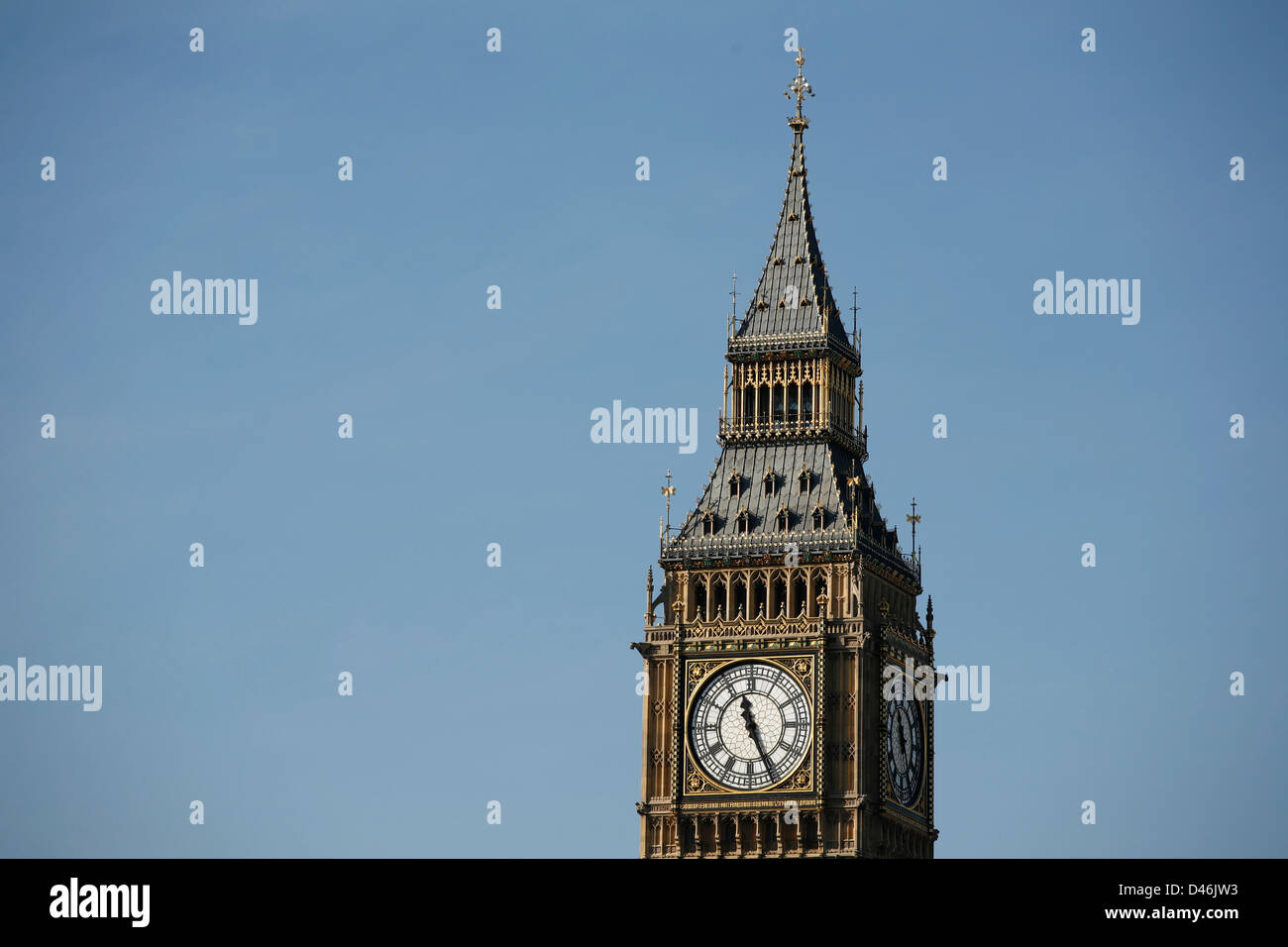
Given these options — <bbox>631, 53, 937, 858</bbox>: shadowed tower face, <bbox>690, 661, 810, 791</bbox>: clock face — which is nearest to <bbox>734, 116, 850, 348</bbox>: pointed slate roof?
<bbox>631, 53, 937, 858</bbox>: shadowed tower face

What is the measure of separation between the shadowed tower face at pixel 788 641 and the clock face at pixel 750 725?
6 cm

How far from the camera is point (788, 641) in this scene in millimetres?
163000

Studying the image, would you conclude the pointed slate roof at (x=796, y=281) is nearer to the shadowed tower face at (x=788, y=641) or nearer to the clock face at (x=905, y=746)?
the shadowed tower face at (x=788, y=641)

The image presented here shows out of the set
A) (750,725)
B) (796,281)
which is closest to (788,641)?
(750,725)

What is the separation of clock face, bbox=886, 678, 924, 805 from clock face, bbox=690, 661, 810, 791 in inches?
167

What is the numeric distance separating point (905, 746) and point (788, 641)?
7.68 m

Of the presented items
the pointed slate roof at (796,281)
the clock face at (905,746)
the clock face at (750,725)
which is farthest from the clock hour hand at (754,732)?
the pointed slate roof at (796,281)

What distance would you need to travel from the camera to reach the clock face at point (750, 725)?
162 meters

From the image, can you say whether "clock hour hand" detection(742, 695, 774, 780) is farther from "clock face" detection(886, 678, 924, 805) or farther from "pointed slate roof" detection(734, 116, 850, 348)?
"pointed slate roof" detection(734, 116, 850, 348)
